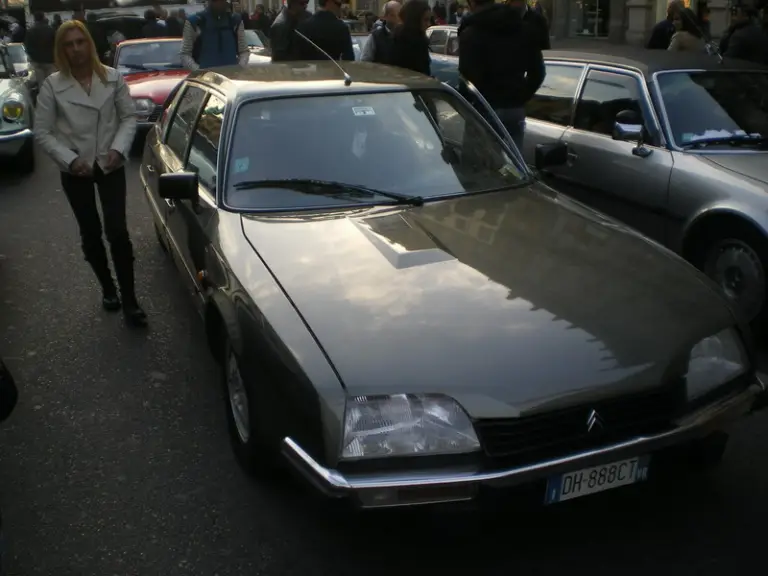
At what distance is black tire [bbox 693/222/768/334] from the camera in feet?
15.6

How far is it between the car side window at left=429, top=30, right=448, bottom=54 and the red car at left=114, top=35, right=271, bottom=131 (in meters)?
4.70

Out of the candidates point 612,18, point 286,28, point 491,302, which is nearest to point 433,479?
point 491,302

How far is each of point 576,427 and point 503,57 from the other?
4.25 meters

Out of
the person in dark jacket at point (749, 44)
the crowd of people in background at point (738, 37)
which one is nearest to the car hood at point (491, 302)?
the crowd of people in background at point (738, 37)

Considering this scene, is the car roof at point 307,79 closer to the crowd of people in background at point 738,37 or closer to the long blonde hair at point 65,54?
the long blonde hair at point 65,54

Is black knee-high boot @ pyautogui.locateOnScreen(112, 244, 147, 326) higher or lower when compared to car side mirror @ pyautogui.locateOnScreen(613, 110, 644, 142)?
lower

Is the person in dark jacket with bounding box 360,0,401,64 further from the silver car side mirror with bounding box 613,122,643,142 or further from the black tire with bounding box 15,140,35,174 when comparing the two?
the black tire with bounding box 15,140,35,174

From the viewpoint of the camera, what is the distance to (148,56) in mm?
12453

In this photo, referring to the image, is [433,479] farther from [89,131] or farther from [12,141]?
[12,141]

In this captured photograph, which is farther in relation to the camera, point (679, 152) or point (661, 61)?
point (661, 61)

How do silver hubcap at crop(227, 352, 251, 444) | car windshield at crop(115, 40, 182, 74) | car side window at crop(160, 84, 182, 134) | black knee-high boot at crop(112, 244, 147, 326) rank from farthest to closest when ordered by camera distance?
car windshield at crop(115, 40, 182, 74), car side window at crop(160, 84, 182, 134), black knee-high boot at crop(112, 244, 147, 326), silver hubcap at crop(227, 352, 251, 444)

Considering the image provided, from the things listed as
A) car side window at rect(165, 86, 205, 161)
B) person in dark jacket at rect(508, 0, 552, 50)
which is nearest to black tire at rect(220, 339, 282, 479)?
car side window at rect(165, 86, 205, 161)

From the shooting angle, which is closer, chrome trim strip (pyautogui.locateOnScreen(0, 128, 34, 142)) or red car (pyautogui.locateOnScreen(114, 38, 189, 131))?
chrome trim strip (pyautogui.locateOnScreen(0, 128, 34, 142))

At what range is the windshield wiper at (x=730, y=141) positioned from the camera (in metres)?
5.35
